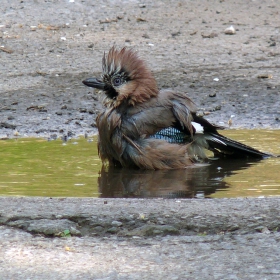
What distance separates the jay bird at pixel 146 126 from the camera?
6406 mm

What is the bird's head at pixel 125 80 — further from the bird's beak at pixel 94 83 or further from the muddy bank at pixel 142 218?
the muddy bank at pixel 142 218

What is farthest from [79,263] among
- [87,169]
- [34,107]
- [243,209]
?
[34,107]

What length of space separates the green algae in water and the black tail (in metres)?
1.03

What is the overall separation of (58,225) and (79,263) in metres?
0.58

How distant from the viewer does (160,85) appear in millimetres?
9312

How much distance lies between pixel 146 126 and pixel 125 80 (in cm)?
57

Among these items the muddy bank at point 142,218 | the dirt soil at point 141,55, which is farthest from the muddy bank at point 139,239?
the dirt soil at point 141,55

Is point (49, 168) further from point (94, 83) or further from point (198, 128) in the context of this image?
point (198, 128)

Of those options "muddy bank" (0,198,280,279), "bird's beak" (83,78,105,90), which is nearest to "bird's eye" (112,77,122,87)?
"bird's beak" (83,78,105,90)

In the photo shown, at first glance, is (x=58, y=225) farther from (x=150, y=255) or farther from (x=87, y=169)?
(x=87, y=169)

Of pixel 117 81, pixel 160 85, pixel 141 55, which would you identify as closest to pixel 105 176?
pixel 117 81

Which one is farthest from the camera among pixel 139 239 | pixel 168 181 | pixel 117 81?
pixel 117 81

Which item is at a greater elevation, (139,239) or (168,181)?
(139,239)

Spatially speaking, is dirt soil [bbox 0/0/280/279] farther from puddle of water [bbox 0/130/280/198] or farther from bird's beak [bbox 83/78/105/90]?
bird's beak [bbox 83/78/105/90]
